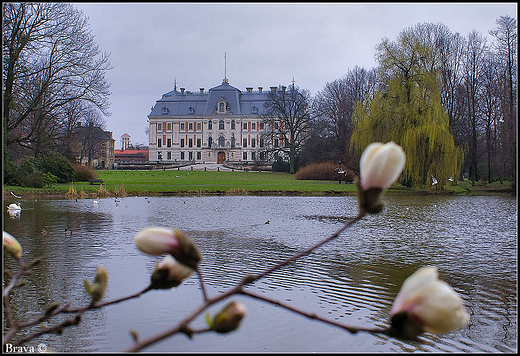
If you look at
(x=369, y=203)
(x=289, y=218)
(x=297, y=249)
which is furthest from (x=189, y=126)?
(x=369, y=203)

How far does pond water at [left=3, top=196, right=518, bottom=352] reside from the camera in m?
3.82

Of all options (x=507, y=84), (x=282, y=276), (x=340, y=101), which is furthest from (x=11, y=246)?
(x=340, y=101)

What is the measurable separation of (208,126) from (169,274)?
247 feet

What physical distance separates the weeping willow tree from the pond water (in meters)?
10.5

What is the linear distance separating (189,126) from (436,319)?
7636 centimetres

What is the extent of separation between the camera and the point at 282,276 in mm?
6023

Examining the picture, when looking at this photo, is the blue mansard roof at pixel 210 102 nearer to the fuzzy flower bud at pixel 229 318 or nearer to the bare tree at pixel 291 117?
the bare tree at pixel 291 117

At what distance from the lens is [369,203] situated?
0.71m

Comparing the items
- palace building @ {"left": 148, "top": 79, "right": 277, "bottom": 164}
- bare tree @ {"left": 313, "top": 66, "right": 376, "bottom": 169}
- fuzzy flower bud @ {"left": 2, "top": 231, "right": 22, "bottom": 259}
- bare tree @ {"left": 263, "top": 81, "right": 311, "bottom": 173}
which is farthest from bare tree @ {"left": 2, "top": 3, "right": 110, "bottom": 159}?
palace building @ {"left": 148, "top": 79, "right": 277, "bottom": 164}

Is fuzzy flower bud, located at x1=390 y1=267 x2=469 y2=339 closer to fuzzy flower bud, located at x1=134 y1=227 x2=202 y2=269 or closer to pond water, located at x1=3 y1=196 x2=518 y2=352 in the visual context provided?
fuzzy flower bud, located at x1=134 y1=227 x2=202 y2=269

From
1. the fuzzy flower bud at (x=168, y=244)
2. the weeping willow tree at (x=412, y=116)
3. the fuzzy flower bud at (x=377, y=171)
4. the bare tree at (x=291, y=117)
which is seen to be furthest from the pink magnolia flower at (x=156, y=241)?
the bare tree at (x=291, y=117)

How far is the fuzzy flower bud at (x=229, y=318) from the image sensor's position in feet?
2.12

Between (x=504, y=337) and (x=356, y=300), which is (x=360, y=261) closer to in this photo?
(x=356, y=300)

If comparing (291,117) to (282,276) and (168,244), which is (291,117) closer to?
(282,276)
